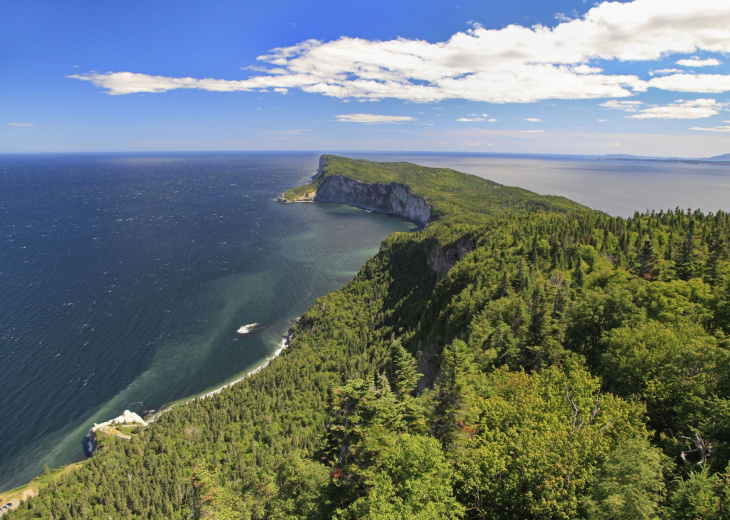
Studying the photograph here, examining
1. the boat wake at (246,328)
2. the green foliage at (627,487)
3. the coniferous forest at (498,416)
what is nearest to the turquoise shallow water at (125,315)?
the boat wake at (246,328)

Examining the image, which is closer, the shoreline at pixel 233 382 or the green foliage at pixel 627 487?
the green foliage at pixel 627 487

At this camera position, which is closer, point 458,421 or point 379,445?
point 379,445

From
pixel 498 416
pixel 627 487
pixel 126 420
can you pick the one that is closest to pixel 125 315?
pixel 126 420

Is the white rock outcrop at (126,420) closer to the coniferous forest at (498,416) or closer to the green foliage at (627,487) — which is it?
the coniferous forest at (498,416)

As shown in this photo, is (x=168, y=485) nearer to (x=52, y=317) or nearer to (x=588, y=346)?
(x=588, y=346)

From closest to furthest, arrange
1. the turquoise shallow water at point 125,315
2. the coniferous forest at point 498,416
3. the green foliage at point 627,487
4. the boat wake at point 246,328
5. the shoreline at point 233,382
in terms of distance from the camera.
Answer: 1. the green foliage at point 627,487
2. the coniferous forest at point 498,416
3. the turquoise shallow water at point 125,315
4. the shoreline at point 233,382
5. the boat wake at point 246,328

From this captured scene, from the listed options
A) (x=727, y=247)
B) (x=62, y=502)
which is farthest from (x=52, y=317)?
(x=727, y=247)

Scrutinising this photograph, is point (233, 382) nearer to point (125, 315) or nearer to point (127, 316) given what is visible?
point (127, 316)

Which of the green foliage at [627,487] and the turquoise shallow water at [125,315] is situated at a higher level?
the green foliage at [627,487]
